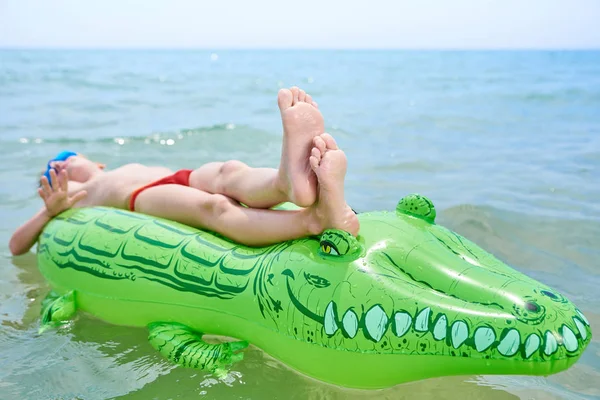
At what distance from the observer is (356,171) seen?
22.1 feet

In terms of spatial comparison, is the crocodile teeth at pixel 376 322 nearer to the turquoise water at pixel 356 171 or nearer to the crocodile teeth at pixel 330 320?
the crocodile teeth at pixel 330 320

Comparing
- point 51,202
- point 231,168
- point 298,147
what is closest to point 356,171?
point 231,168

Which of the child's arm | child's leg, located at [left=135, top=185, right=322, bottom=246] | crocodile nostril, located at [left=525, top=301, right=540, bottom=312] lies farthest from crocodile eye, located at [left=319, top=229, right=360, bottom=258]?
the child's arm

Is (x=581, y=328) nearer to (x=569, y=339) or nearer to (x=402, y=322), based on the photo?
(x=569, y=339)

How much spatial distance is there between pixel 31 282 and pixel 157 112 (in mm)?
8583

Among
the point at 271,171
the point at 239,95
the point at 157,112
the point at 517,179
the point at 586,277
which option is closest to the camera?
the point at 271,171

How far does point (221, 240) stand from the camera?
9.21ft

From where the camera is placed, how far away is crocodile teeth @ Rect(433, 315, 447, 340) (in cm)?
222

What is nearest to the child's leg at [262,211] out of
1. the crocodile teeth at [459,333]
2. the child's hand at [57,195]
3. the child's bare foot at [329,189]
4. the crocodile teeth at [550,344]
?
the child's bare foot at [329,189]

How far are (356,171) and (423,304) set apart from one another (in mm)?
4543

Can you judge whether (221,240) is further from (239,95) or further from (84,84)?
(84,84)

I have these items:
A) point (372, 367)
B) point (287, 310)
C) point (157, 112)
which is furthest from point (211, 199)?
point (157, 112)

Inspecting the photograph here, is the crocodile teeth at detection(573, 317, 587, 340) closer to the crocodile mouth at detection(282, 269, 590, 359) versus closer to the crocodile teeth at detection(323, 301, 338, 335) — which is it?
the crocodile mouth at detection(282, 269, 590, 359)

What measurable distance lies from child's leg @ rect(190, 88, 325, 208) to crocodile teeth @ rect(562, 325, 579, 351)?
1.09 meters
